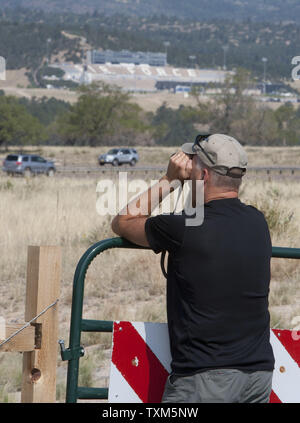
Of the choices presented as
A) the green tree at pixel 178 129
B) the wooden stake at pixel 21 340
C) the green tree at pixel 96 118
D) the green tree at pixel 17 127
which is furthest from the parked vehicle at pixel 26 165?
the green tree at pixel 178 129

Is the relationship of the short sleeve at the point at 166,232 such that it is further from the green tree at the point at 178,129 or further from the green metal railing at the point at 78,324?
the green tree at the point at 178,129

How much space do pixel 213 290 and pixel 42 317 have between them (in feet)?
2.73

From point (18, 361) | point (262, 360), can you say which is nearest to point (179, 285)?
point (262, 360)

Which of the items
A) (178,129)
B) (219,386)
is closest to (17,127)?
(178,129)

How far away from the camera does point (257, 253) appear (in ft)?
10.3

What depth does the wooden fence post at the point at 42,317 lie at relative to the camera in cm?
338

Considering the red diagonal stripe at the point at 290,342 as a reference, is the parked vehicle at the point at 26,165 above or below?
above

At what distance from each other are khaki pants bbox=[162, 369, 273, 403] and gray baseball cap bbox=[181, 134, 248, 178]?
0.82m

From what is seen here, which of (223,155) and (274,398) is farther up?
(223,155)

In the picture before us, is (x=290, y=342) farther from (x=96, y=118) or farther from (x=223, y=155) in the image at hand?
(x=96, y=118)

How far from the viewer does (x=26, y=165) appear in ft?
128

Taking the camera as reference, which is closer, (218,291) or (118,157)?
(218,291)

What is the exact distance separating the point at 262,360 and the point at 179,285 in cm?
46
